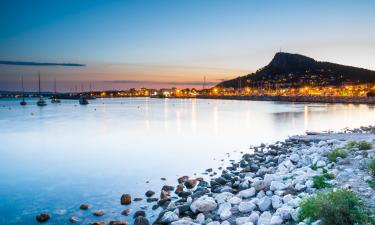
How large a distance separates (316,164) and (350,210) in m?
6.11

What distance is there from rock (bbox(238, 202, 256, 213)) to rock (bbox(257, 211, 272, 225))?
2.59 ft

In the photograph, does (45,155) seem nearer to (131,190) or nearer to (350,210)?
(131,190)

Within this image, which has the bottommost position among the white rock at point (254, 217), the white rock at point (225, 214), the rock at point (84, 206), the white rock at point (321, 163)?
the rock at point (84, 206)

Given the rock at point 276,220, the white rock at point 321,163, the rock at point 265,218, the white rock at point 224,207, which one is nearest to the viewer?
the rock at point 276,220

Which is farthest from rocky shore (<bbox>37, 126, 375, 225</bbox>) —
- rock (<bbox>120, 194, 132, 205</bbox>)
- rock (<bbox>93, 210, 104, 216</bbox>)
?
rock (<bbox>93, 210, 104, 216</bbox>)

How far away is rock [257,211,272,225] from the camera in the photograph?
769 cm

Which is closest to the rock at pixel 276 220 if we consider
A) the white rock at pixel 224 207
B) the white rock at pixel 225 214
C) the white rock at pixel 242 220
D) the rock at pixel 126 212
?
the white rock at pixel 242 220

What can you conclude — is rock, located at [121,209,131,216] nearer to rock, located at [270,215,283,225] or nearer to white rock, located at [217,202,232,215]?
white rock, located at [217,202,232,215]

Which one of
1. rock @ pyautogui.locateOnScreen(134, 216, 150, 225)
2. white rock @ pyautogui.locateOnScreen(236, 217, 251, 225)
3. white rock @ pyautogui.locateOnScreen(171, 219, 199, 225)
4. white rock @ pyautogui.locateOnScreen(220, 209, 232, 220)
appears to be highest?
white rock @ pyautogui.locateOnScreen(236, 217, 251, 225)

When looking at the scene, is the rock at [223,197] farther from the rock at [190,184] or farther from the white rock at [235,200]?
the rock at [190,184]

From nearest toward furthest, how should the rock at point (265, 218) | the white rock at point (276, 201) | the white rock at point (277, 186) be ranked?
the rock at point (265, 218) < the white rock at point (276, 201) < the white rock at point (277, 186)

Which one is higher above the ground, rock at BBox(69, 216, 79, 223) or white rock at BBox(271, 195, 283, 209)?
white rock at BBox(271, 195, 283, 209)

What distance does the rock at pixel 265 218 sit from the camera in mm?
7691

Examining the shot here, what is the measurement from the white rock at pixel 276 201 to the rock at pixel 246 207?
550 millimetres
